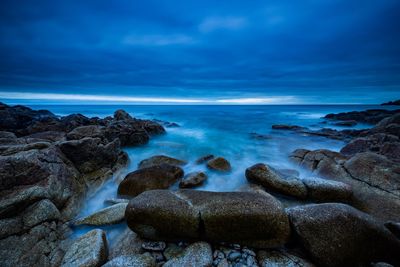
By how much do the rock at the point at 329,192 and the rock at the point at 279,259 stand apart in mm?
2154

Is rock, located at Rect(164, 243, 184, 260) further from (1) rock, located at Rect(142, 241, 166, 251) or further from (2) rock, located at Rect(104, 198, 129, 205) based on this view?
(2) rock, located at Rect(104, 198, 129, 205)

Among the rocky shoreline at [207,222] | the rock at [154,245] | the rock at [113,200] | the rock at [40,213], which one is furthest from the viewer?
the rock at [113,200]

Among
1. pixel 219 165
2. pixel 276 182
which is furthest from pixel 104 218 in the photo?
pixel 219 165

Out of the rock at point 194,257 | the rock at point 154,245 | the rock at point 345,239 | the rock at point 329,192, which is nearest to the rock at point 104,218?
the rock at point 154,245

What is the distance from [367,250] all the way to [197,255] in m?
2.71

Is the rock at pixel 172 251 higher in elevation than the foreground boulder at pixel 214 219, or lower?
lower

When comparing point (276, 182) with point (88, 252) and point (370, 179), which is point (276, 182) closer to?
point (370, 179)

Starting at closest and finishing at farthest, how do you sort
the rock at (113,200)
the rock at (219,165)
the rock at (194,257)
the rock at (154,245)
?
the rock at (194,257) < the rock at (154,245) < the rock at (113,200) < the rock at (219,165)

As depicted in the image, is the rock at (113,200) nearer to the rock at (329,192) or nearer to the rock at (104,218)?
the rock at (104,218)

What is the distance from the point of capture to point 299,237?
323 cm

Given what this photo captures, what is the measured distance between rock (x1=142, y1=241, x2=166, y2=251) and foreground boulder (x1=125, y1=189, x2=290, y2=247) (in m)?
0.08

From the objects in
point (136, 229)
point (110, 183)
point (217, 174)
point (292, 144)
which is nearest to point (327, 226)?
point (136, 229)

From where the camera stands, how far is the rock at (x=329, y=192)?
4.66 m

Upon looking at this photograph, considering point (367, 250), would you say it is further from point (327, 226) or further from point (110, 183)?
point (110, 183)
